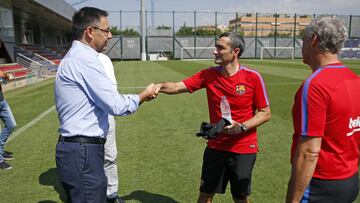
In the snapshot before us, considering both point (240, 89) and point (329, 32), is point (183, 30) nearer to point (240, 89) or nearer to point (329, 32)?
point (240, 89)

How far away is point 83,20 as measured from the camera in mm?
2812

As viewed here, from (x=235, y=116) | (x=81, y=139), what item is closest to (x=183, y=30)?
(x=235, y=116)

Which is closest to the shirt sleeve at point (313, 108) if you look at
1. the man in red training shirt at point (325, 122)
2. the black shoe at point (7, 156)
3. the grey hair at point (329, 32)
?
the man in red training shirt at point (325, 122)

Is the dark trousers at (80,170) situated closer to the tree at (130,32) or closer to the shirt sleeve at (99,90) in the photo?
the shirt sleeve at (99,90)

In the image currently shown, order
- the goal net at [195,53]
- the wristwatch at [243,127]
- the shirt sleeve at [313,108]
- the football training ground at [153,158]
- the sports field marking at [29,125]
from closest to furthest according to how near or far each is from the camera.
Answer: the shirt sleeve at [313,108], the wristwatch at [243,127], the football training ground at [153,158], the sports field marking at [29,125], the goal net at [195,53]

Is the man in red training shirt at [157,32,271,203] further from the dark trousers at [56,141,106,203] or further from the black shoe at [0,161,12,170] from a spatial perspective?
the black shoe at [0,161,12,170]

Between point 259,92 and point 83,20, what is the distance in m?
1.89

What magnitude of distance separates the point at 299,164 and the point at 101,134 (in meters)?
1.56

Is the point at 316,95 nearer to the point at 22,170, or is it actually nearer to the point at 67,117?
the point at 67,117

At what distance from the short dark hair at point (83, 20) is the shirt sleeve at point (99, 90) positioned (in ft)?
0.95

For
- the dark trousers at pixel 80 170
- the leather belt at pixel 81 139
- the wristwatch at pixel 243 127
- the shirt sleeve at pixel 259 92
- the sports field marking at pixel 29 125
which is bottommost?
the sports field marking at pixel 29 125

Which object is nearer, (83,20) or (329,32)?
(329,32)

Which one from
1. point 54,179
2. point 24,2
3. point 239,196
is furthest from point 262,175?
point 24,2

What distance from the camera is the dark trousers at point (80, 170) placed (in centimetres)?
283
